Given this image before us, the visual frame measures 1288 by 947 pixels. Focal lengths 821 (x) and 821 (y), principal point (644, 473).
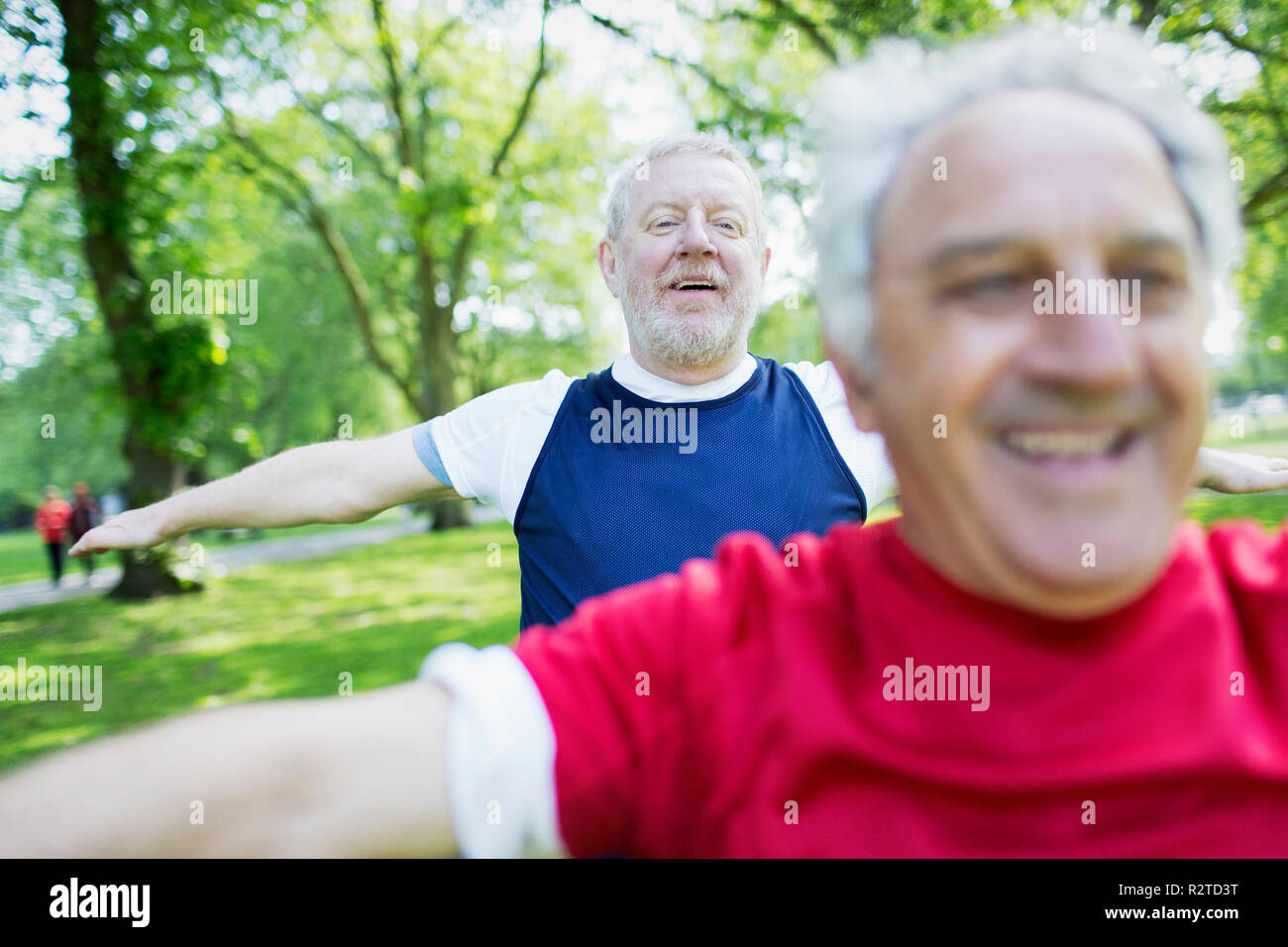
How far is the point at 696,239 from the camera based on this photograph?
2.08 meters

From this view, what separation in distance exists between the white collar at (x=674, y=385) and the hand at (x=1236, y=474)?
1.05 metres

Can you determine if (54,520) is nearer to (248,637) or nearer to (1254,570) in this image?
(248,637)

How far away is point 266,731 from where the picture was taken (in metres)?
0.85

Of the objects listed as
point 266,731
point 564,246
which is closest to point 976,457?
point 266,731

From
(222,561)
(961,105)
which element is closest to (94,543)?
(961,105)

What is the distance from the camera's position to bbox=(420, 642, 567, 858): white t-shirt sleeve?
0.88 metres

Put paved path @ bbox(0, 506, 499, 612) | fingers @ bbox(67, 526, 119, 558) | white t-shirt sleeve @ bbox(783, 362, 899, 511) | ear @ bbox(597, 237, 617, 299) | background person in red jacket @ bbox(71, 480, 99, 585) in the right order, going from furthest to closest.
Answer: background person in red jacket @ bbox(71, 480, 99, 585)
paved path @ bbox(0, 506, 499, 612)
ear @ bbox(597, 237, 617, 299)
white t-shirt sleeve @ bbox(783, 362, 899, 511)
fingers @ bbox(67, 526, 119, 558)

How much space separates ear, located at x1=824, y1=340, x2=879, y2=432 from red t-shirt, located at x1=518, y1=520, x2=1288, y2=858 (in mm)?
181

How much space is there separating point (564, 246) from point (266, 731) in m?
19.1

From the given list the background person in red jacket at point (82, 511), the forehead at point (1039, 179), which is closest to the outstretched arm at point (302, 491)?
the forehead at point (1039, 179)

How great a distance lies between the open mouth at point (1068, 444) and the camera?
2.85ft

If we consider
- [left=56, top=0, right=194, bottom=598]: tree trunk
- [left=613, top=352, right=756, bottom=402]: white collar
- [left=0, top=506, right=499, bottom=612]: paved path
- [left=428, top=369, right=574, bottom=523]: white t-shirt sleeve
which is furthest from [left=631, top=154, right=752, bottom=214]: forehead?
[left=56, top=0, right=194, bottom=598]: tree trunk

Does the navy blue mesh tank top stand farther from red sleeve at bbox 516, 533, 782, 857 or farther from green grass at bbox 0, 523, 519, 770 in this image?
green grass at bbox 0, 523, 519, 770
